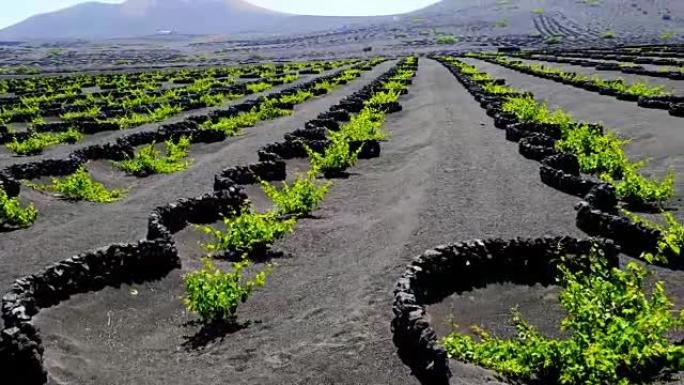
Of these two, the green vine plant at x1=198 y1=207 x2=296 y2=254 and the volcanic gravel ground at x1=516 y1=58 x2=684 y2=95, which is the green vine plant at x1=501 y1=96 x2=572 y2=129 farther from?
the green vine plant at x1=198 y1=207 x2=296 y2=254

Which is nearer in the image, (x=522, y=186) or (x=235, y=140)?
(x=522, y=186)

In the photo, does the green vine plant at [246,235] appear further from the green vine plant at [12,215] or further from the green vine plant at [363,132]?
the green vine plant at [363,132]

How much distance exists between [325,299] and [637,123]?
21149 mm

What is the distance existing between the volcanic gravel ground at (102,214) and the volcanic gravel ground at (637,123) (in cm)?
1329

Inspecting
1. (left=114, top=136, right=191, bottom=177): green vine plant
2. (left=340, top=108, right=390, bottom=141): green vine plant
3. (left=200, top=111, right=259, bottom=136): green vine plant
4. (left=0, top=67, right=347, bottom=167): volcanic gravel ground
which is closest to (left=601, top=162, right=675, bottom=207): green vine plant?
(left=340, top=108, right=390, bottom=141): green vine plant

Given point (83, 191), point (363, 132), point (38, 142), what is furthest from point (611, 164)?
point (38, 142)

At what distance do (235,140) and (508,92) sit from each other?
20042 mm

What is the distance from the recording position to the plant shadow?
9203mm

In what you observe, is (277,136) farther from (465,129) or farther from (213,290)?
(213,290)

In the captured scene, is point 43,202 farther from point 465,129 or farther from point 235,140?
point 465,129

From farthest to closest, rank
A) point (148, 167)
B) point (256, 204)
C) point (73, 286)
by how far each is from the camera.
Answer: point (148, 167) → point (256, 204) → point (73, 286)

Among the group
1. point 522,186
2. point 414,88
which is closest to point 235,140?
point 522,186

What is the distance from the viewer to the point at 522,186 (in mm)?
17672

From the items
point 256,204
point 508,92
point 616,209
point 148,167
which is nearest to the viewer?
point 616,209
